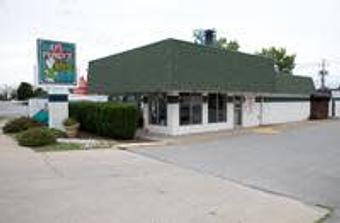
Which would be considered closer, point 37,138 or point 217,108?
point 37,138

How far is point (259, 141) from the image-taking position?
2181 cm

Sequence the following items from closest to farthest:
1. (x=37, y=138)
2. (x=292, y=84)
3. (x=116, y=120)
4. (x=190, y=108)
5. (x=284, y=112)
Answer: (x=37, y=138)
(x=116, y=120)
(x=190, y=108)
(x=284, y=112)
(x=292, y=84)

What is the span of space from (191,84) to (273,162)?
32.8 ft

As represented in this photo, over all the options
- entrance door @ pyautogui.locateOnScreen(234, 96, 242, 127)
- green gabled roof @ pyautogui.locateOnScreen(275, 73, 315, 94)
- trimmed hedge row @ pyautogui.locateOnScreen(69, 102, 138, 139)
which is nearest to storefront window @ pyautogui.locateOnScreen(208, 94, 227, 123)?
entrance door @ pyautogui.locateOnScreen(234, 96, 242, 127)

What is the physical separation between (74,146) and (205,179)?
Answer: 28.3 feet

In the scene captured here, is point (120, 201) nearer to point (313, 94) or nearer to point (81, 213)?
point (81, 213)

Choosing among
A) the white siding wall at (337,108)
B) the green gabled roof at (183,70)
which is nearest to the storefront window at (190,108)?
the green gabled roof at (183,70)

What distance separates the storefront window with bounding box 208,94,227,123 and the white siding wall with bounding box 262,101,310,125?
6605 millimetres

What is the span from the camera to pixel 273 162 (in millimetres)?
14797

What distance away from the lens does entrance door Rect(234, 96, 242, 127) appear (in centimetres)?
2976

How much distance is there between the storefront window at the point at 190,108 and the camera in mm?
25062

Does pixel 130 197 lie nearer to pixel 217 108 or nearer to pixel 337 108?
pixel 217 108

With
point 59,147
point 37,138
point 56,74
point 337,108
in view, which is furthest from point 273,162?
point 337,108

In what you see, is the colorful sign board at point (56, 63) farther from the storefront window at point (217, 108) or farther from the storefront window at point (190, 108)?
the storefront window at point (217, 108)
